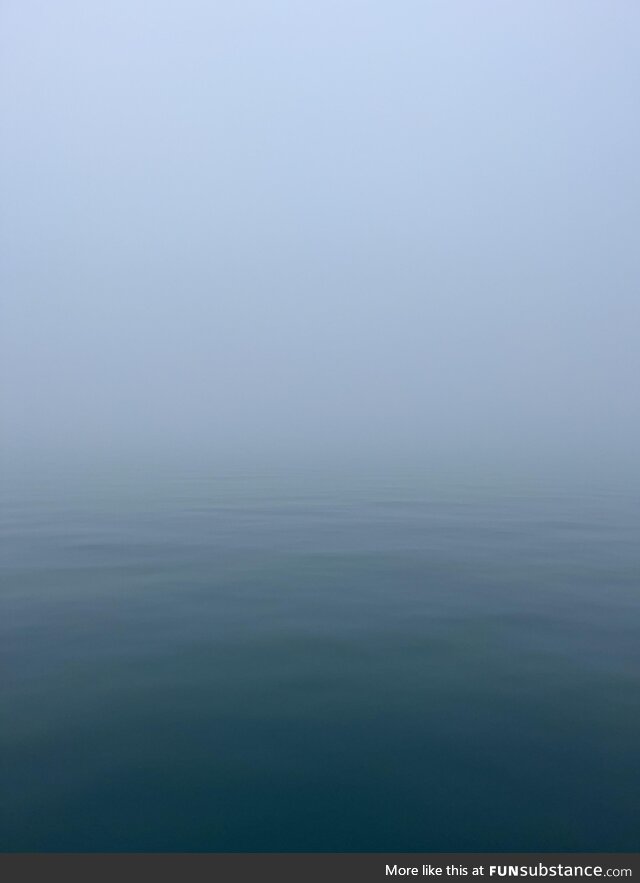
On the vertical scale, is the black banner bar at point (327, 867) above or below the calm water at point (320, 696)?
below

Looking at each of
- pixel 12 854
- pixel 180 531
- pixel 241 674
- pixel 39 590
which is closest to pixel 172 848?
pixel 12 854

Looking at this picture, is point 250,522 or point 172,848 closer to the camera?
point 172,848

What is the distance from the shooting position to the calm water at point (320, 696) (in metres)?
5.54

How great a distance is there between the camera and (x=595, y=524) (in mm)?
19062

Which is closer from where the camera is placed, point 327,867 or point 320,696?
point 327,867

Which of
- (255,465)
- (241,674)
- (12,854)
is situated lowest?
(12,854)

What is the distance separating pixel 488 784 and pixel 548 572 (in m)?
8.07

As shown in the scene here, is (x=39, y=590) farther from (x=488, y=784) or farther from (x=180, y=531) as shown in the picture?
(x=488, y=784)

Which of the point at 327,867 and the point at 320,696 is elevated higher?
the point at 320,696

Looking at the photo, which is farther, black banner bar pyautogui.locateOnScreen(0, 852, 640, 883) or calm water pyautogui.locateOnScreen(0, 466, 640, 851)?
calm water pyautogui.locateOnScreen(0, 466, 640, 851)

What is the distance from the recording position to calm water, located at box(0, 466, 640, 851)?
554 centimetres

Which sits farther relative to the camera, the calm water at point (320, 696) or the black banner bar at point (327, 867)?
Result: the calm water at point (320, 696)

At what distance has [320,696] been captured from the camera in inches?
301

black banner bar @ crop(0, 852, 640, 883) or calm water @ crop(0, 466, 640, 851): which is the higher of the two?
calm water @ crop(0, 466, 640, 851)
